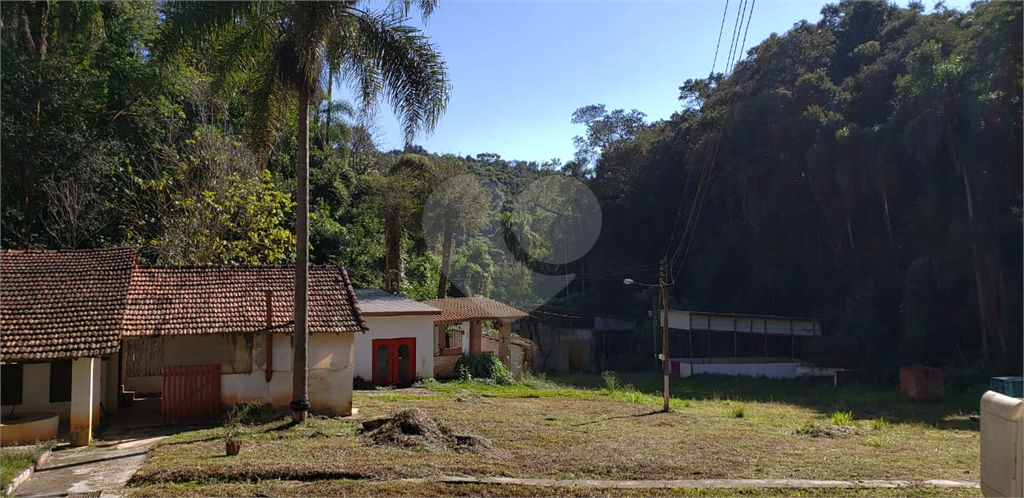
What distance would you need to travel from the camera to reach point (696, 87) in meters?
55.3

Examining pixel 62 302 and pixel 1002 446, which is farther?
pixel 62 302

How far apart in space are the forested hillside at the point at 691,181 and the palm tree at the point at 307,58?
0.37 m

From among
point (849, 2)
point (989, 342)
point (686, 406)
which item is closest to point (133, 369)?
point (686, 406)

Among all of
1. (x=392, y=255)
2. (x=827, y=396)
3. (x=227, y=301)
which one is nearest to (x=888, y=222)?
(x=827, y=396)

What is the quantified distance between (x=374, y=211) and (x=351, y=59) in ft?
76.3

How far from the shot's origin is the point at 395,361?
24.8 m

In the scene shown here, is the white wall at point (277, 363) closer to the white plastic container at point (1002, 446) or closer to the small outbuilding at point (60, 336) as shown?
the small outbuilding at point (60, 336)

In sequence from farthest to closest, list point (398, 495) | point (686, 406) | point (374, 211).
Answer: point (374, 211) < point (686, 406) < point (398, 495)

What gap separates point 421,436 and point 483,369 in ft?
49.1

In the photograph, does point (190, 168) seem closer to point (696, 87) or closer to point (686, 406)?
point (686, 406)

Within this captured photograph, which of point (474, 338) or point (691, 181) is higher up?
point (691, 181)

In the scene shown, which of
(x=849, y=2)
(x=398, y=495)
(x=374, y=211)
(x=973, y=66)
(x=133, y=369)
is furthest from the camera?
(x=849, y=2)

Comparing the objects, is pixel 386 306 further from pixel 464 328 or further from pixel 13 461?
pixel 13 461

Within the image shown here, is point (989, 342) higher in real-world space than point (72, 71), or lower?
lower
